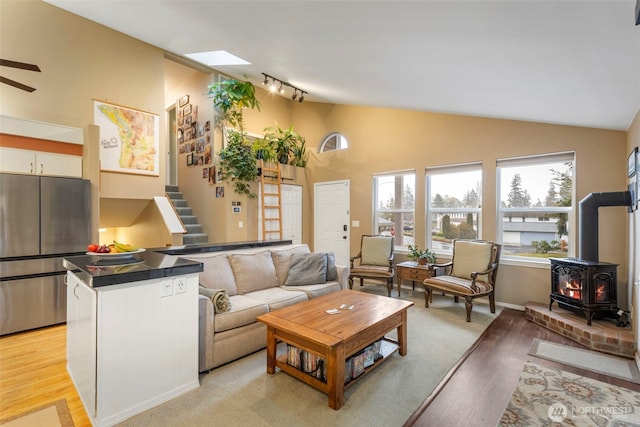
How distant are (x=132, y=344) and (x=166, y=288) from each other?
1.22 feet

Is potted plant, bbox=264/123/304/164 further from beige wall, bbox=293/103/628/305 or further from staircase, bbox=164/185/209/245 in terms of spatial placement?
staircase, bbox=164/185/209/245

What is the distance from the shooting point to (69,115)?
14.1 ft

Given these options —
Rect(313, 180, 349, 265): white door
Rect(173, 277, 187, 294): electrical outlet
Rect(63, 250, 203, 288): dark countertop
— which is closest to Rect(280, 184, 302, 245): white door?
Rect(313, 180, 349, 265): white door

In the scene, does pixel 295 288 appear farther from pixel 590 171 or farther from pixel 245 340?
pixel 590 171

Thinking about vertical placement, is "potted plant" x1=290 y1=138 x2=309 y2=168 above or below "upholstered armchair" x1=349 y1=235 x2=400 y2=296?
above

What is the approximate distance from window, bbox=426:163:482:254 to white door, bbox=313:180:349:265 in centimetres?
170

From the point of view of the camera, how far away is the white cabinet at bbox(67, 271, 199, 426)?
1.75 m

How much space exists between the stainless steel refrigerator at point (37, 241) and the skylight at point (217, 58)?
2.74m

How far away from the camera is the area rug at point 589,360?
8.07ft

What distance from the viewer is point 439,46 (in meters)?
2.20

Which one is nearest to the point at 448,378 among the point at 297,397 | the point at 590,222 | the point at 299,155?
the point at 297,397

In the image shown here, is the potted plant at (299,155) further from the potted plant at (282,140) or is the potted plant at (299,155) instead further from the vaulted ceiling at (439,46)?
the vaulted ceiling at (439,46)

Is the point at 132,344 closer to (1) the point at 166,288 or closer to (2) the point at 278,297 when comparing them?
(1) the point at 166,288

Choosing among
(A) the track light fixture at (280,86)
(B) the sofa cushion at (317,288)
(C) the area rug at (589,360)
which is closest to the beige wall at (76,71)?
(A) the track light fixture at (280,86)
